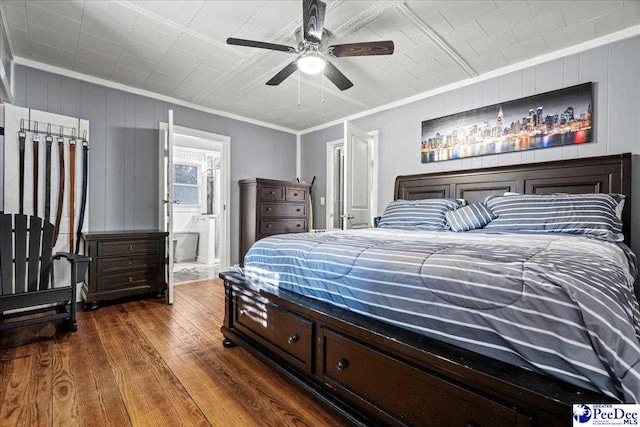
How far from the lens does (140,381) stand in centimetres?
173

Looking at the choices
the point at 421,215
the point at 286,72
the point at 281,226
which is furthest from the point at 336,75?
the point at 281,226

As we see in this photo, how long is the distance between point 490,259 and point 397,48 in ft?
7.84

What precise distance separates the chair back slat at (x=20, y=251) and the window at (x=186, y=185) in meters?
3.86

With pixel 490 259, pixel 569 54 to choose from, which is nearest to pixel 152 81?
pixel 490 259

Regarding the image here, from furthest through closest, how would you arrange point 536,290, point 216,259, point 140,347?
point 216,259, point 140,347, point 536,290

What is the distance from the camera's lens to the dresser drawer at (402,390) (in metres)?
0.96

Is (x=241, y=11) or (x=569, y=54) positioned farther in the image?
(x=569, y=54)

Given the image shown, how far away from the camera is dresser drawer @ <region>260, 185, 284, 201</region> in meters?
4.38

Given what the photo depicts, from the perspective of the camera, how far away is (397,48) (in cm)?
277

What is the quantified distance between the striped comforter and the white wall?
70.7 inches

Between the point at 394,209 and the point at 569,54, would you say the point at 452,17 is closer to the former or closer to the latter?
the point at 569,54

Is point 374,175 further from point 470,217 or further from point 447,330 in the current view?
point 447,330

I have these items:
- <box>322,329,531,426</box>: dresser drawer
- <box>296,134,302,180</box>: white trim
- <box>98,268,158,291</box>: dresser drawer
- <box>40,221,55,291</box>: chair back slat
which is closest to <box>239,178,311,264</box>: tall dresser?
<box>296,134,302,180</box>: white trim

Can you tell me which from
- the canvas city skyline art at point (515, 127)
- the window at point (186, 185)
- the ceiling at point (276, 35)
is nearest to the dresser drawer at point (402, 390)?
the ceiling at point (276, 35)
